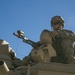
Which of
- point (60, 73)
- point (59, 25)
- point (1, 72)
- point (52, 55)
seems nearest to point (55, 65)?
point (60, 73)

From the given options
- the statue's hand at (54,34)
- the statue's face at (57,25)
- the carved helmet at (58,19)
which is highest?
the carved helmet at (58,19)

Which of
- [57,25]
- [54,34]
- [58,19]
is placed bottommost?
[54,34]

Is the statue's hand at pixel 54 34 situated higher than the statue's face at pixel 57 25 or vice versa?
the statue's face at pixel 57 25

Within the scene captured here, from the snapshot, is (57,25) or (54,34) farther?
(57,25)

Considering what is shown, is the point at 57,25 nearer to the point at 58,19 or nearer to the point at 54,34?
the point at 58,19

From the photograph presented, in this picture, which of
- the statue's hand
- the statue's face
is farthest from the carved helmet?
the statue's hand

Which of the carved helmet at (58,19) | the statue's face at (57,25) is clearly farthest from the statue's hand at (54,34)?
the carved helmet at (58,19)

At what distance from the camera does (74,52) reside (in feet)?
39.7

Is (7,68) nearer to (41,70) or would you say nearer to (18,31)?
(41,70)

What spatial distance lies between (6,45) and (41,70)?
282 cm

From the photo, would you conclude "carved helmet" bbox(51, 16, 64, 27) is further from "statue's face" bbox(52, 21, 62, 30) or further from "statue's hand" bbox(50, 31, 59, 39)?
"statue's hand" bbox(50, 31, 59, 39)

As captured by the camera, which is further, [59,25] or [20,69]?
[59,25]

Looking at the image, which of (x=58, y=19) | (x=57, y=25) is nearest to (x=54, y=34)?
(x=57, y=25)

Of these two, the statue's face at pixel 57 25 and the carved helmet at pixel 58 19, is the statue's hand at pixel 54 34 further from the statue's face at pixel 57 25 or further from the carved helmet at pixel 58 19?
the carved helmet at pixel 58 19
